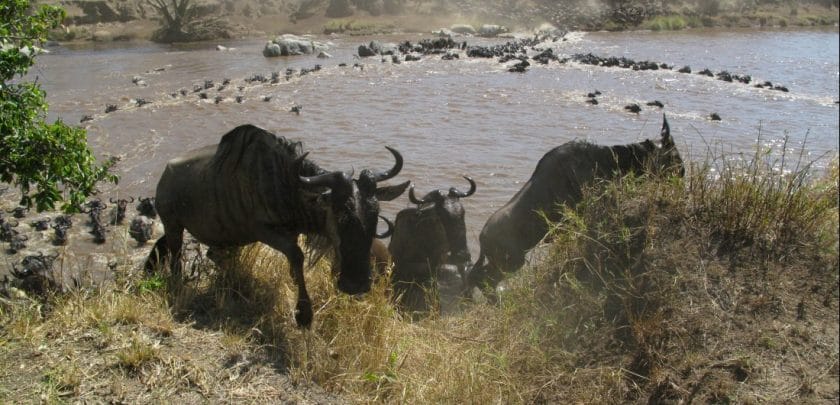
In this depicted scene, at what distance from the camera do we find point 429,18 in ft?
152

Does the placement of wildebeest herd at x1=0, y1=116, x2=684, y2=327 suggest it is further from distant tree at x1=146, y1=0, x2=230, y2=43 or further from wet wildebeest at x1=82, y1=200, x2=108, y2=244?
distant tree at x1=146, y1=0, x2=230, y2=43

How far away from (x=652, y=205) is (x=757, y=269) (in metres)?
0.86

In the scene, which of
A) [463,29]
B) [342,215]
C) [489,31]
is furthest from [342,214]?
[463,29]

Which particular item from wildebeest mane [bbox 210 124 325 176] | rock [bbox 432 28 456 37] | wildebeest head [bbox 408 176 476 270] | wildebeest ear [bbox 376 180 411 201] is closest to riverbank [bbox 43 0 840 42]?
rock [bbox 432 28 456 37]

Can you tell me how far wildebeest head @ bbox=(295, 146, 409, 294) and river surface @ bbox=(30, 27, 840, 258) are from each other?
357 cm

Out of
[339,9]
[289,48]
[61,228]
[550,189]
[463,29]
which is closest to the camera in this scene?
[550,189]

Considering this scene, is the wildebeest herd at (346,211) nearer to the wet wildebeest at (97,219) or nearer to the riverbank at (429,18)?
the wet wildebeest at (97,219)

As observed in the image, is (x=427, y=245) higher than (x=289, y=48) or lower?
lower

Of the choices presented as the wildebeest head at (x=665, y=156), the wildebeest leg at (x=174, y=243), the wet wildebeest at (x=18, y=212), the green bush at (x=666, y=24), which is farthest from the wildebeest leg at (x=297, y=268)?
the green bush at (x=666, y=24)

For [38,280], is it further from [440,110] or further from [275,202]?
[440,110]

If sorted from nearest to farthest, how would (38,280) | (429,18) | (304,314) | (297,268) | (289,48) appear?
(297,268) → (304,314) → (38,280) → (289,48) → (429,18)

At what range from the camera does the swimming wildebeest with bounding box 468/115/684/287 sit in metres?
6.49

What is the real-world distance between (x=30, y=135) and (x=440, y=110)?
1306 cm

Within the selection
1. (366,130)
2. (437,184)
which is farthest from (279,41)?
(437,184)
